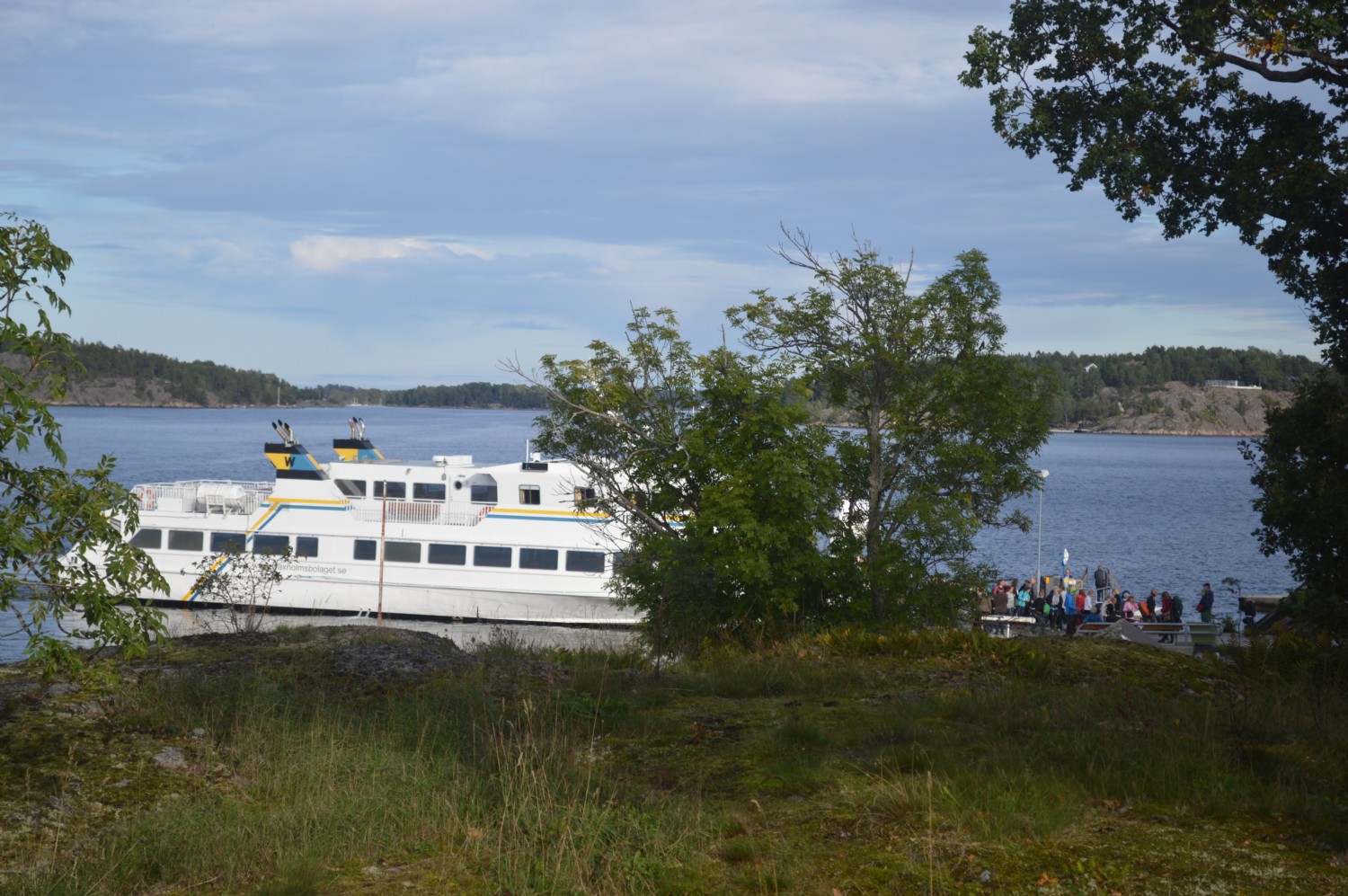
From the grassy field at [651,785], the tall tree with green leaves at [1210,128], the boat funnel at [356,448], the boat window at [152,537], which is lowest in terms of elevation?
the boat window at [152,537]

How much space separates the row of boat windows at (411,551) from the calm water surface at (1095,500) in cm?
228

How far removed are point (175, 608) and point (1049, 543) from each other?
4768 centimetres

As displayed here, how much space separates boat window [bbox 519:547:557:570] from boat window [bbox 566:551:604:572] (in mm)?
490

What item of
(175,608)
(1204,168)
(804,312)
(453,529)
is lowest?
(175,608)

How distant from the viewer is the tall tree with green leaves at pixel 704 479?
1432 cm

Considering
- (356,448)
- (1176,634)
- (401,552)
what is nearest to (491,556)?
(401,552)

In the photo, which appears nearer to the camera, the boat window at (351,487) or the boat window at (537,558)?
the boat window at (537,558)

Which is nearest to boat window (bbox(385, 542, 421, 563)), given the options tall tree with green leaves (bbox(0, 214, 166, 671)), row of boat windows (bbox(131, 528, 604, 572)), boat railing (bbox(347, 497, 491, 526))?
row of boat windows (bbox(131, 528, 604, 572))

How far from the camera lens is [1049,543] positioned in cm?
6250

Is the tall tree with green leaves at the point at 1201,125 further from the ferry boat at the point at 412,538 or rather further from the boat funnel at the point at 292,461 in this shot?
the boat funnel at the point at 292,461

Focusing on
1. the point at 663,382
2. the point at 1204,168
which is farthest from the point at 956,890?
the point at 663,382

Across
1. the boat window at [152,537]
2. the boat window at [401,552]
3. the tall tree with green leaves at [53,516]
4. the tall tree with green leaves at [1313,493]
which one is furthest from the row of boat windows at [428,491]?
the tall tree with green leaves at [53,516]

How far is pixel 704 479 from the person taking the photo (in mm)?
16609

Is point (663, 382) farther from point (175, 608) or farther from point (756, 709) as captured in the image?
point (175, 608)
